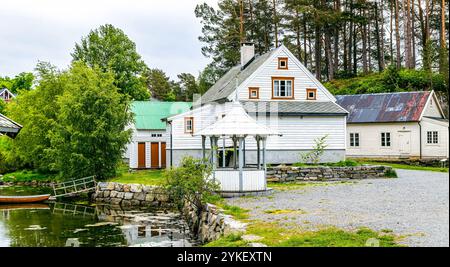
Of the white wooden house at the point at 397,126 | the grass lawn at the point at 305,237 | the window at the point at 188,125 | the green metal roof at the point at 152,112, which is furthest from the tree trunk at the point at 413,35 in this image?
the grass lawn at the point at 305,237

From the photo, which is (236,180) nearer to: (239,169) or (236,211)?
(239,169)

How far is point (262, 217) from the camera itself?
524 inches

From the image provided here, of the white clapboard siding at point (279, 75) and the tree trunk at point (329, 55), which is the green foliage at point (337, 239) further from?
the tree trunk at point (329, 55)

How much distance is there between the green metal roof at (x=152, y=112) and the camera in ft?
117

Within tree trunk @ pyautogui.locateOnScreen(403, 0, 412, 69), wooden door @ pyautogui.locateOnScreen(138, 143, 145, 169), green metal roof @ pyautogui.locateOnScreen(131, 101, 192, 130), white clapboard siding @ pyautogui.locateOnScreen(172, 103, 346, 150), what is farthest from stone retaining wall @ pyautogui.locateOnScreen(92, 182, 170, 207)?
tree trunk @ pyautogui.locateOnScreen(403, 0, 412, 69)

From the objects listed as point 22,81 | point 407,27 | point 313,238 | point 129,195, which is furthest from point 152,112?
point 22,81

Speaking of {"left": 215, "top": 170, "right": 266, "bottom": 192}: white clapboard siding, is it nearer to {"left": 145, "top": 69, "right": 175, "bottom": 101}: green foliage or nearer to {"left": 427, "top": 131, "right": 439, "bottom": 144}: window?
{"left": 427, "top": 131, "right": 439, "bottom": 144}: window

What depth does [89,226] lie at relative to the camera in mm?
17359

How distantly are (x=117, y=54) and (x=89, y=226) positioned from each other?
3445 centimetres

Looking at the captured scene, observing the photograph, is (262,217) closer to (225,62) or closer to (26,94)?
(26,94)

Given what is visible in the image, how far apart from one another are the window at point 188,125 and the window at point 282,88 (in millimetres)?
4952

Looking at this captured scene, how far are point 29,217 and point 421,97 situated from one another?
87.6 feet

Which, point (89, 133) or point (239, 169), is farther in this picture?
point (89, 133)

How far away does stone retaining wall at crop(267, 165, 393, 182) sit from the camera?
25.3 metres
